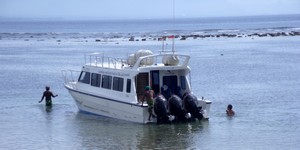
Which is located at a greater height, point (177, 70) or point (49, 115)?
point (177, 70)

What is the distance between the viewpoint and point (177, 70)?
98.1 ft

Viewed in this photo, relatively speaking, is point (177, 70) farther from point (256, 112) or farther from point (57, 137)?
point (57, 137)

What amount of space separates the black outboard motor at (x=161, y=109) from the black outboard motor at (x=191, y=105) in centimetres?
106

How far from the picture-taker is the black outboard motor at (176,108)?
2800cm

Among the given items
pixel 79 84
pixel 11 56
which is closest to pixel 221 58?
pixel 11 56

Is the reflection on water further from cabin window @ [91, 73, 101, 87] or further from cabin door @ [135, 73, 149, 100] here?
cabin window @ [91, 73, 101, 87]

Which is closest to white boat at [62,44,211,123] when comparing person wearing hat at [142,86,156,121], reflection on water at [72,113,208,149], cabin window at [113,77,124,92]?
cabin window at [113,77,124,92]

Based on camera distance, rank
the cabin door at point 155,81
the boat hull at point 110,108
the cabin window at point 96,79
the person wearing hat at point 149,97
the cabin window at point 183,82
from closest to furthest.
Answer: the person wearing hat at point 149,97
the boat hull at point 110,108
the cabin door at point 155,81
the cabin window at point 183,82
the cabin window at point 96,79

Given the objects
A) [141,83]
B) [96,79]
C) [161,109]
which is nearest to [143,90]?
[141,83]

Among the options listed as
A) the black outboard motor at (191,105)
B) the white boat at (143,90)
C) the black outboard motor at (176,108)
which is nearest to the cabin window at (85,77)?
the white boat at (143,90)

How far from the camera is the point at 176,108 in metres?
28.1

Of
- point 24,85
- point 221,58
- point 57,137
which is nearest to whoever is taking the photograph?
point 57,137

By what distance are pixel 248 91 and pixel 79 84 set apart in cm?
1156

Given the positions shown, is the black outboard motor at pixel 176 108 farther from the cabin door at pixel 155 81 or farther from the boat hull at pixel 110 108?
the cabin door at pixel 155 81
